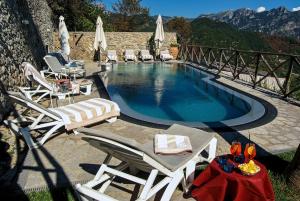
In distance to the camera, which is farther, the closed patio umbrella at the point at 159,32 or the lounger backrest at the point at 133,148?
the closed patio umbrella at the point at 159,32

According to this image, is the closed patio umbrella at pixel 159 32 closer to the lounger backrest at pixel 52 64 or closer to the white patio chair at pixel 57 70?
the white patio chair at pixel 57 70

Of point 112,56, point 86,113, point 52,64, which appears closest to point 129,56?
point 112,56

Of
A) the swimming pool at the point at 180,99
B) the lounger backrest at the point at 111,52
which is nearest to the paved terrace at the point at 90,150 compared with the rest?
the swimming pool at the point at 180,99

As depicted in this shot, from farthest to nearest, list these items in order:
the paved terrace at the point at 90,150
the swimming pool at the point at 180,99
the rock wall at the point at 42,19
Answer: the rock wall at the point at 42,19, the swimming pool at the point at 180,99, the paved terrace at the point at 90,150

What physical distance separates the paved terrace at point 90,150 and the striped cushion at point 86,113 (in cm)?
23

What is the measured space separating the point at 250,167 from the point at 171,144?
893 mm

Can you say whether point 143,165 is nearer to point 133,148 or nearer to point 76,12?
point 133,148

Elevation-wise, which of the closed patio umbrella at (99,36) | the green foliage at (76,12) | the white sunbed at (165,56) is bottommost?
the white sunbed at (165,56)

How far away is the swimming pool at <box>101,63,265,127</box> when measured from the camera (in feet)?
22.0

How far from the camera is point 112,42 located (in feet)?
62.8

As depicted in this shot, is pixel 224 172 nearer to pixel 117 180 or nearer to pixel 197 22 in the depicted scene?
pixel 117 180

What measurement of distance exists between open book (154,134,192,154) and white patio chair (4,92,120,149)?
85.3 inches

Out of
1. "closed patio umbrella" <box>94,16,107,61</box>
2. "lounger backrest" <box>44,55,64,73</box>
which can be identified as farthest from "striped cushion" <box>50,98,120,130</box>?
"closed patio umbrella" <box>94,16,107,61</box>

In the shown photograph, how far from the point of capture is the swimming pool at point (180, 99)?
6.70 m
